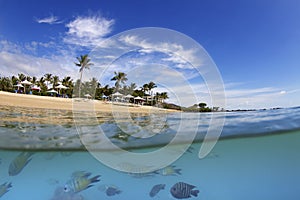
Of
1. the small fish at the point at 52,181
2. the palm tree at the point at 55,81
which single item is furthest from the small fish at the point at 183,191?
the palm tree at the point at 55,81

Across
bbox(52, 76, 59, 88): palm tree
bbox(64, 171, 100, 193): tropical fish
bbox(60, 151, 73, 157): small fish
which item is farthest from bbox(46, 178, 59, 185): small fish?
bbox(52, 76, 59, 88): palm tree

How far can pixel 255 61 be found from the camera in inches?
340

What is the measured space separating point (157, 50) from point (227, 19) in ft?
13.3

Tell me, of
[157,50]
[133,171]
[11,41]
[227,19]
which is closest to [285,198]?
[133,171]

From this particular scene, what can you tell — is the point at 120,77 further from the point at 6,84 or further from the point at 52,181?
the point at 6,84

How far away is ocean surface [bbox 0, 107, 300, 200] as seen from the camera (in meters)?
8.80

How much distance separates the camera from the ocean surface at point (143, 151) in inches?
347

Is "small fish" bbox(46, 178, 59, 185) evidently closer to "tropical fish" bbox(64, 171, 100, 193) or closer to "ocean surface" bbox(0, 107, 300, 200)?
"ocean surface" bbox(0, 107, 300, 200)

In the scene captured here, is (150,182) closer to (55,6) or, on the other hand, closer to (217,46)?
(217,46)

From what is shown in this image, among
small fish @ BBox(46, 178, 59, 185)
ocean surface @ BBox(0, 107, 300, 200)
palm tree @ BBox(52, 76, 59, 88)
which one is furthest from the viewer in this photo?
palm tree @ BBox(52, 76, 59, 88)

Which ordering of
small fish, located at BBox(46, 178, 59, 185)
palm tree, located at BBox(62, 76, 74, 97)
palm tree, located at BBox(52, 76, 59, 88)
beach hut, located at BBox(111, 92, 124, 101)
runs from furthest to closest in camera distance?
palm tree, located at BBox(52, 76, 59, 88) → palm tree, located at BBox(62, 76, 74, 97) → small fish, located at BBox(46, 178, 59, 185) → beach hut, located at BBox(111, 92, 124, 101)

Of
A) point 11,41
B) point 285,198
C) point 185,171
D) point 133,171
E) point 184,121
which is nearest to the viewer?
point 133,171

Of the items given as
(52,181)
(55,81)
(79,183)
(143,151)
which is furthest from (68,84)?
(79,183)

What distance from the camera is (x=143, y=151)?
11.0 metres
